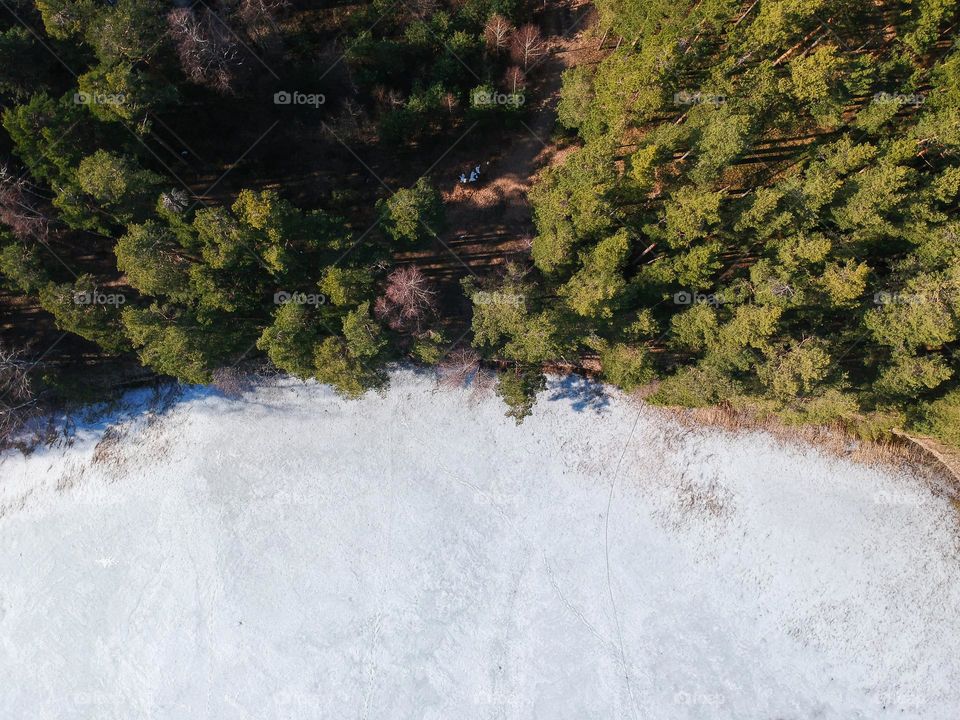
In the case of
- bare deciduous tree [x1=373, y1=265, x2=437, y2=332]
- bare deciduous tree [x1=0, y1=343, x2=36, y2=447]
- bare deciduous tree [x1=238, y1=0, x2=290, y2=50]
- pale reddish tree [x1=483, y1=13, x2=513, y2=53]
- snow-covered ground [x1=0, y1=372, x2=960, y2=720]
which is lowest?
snow-covered ground [x1=0, y1=372, x2=960, y2=720]

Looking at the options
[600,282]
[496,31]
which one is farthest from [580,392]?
[496,31]

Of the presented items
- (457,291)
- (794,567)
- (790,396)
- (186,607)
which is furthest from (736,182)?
(186,607)

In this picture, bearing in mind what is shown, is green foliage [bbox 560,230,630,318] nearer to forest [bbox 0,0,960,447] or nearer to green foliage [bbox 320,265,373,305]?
forest [bbox 0,0,960,447]

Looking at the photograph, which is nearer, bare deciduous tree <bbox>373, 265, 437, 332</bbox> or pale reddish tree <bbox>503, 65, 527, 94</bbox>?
bare deciduous tree <bbox>373, 265, 437, 332</bbox>

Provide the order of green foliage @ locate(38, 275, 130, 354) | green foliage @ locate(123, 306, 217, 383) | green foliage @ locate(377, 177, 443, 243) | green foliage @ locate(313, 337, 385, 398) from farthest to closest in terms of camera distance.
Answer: green foliage @ locate(313, 337, 385, 398) < green foliage @ locate(38, 275, 130, 354) < green foliage @ locate(377, 177, 443, 243) < green foliage @ locate(123, 306, 217, 383)

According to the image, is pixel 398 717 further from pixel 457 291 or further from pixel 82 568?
pixel 457 291

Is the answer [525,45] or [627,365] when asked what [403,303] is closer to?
[627,365]

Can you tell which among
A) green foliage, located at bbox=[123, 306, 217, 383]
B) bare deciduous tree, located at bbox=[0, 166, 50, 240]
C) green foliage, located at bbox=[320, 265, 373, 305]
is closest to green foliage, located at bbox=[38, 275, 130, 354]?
green foliage, located at bbox=[123, 306, 217, 383]
